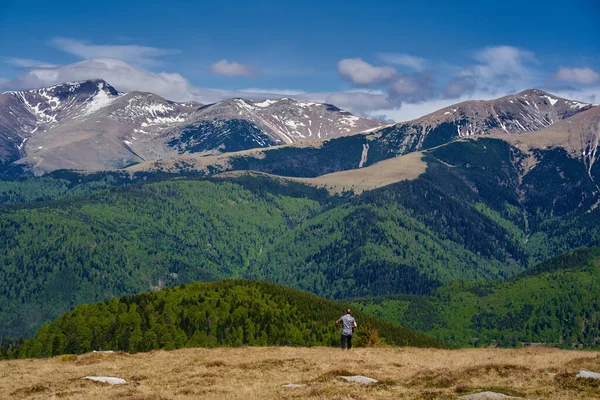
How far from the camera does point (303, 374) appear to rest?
6194 centimetres

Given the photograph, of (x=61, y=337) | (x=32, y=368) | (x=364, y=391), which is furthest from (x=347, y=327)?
(x=61, y=337)

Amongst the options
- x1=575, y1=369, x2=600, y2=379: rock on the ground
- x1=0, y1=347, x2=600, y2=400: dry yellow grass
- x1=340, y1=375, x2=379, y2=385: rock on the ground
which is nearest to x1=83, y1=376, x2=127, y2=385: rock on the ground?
x1=0, y1=347, x2=600, y2=400: dry yellow grass

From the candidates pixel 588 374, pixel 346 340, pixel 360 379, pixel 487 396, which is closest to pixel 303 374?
pixel 360 379

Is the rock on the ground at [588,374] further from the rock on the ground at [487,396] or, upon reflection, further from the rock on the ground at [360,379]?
the rock on the ground at [360,379]

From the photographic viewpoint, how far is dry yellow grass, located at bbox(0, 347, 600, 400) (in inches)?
2053

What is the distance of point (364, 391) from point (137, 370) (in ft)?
78.2

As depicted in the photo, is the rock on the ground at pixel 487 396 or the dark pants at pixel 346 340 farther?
the dark pants at pixel 346 340

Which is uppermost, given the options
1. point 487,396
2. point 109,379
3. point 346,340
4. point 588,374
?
point 588,374

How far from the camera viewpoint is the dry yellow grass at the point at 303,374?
52.2 m

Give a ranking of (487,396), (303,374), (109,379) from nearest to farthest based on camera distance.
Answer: (487,396) < (109,379) < (303,374)

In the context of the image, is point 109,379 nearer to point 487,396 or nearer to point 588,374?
point 487,396

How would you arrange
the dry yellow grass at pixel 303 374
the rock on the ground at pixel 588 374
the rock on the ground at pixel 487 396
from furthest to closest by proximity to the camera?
the rock on the ground at pixel 588 374
the dry yellow grass at pixel 303 374
the rock on the ground at pixel 487 396

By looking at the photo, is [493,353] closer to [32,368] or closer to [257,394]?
[257,394]

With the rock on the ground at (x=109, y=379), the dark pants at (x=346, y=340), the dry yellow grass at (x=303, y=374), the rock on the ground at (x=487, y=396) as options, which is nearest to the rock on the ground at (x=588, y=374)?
the dry yellow grass at (x=303, y=374)
